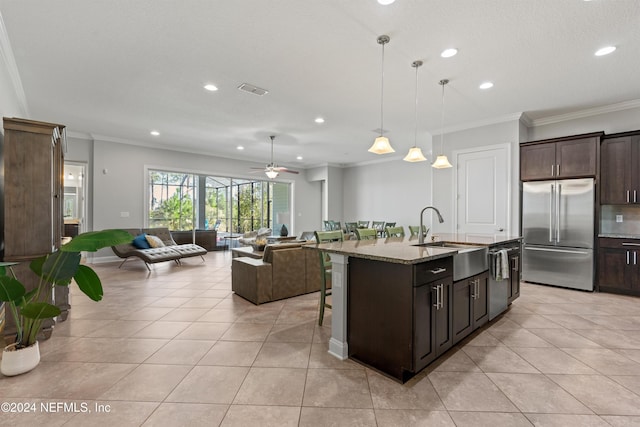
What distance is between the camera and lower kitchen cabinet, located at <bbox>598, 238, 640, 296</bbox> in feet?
13.3

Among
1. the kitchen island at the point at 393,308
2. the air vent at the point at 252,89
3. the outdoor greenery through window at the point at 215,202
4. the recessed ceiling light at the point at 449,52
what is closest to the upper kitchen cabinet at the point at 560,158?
the recessed ceiling light at the point at 449,52

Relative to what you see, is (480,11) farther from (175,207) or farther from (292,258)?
(175,207)

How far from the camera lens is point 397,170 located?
8992 millimetres

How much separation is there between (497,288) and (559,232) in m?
2.38

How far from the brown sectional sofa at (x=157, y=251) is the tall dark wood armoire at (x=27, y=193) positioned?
2.84m

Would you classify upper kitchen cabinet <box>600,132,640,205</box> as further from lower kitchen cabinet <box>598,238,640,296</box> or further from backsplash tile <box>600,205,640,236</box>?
lower kitchen cabinet <box>598,238,640,296</box>

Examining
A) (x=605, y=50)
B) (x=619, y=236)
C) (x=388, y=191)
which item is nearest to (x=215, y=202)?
(x=388, y=191)

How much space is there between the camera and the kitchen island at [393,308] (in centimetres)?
195

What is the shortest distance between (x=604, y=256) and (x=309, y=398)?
4.97m

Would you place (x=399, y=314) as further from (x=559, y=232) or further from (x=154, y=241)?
(x=154, y=241)

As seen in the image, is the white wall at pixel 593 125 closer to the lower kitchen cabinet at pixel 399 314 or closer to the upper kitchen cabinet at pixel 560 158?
the upper kitchen cabinet at pixel 560 158

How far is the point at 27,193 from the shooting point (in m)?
2.66

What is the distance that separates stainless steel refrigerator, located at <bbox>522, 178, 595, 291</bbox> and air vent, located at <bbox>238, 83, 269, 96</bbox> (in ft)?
14.9

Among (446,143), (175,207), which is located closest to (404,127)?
(446,143)
